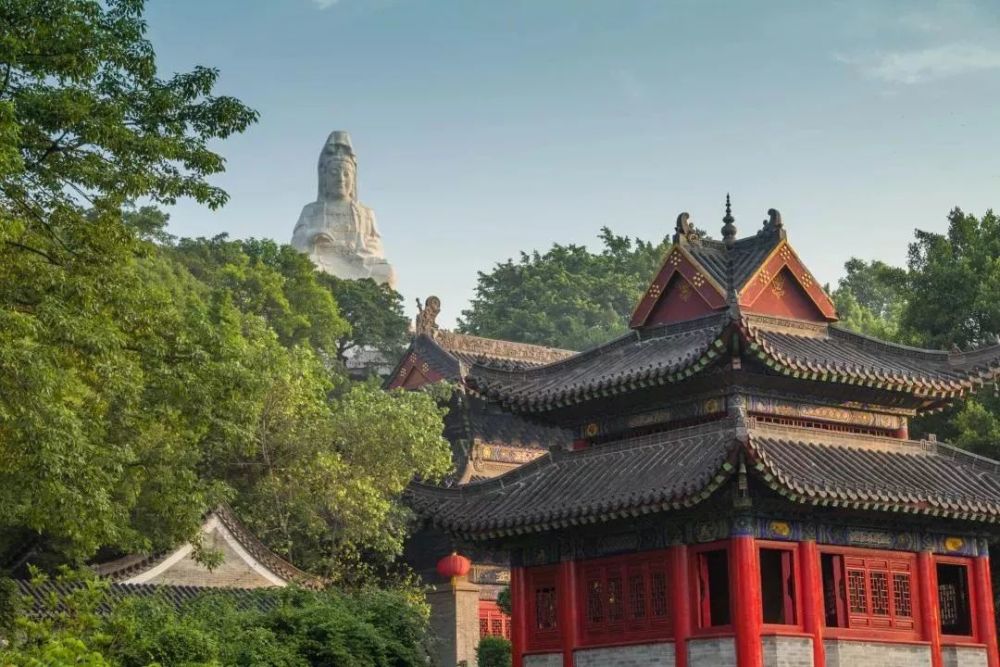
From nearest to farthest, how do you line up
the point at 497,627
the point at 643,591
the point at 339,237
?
the point at 643,591 → the point at 497,627 → the point at 339,237

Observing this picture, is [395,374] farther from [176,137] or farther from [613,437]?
[176,137]

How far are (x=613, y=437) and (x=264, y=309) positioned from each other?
29.7 meters

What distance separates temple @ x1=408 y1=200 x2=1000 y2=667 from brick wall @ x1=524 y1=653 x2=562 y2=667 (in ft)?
0.19

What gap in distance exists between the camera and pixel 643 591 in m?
22.8

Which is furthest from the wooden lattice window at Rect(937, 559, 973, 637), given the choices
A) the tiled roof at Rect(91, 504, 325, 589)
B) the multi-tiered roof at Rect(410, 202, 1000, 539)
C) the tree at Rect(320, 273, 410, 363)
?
the tree at Rect(320, 273, 410, 363)

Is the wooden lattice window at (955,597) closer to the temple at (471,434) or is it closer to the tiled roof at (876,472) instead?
the tiled roof at (876,472)

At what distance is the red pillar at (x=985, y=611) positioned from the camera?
23453 mm

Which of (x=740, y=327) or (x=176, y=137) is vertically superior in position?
(x=176, y=137)

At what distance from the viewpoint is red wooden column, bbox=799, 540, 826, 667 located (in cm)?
2150

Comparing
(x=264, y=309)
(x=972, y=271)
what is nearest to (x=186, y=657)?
(x=972, y=271)

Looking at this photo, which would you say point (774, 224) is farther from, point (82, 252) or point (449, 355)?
point (449, 355)

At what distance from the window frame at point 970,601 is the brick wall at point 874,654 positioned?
59cm

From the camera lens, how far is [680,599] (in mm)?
22031

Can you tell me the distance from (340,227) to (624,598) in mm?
61381
